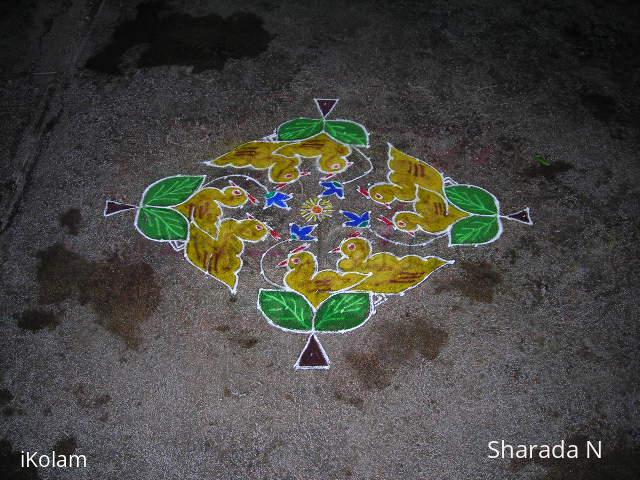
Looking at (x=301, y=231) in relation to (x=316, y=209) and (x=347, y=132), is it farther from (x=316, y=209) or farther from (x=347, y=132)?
(x=347, y=132)

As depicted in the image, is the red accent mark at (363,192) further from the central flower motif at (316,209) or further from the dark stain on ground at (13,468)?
the dark stain on ground at (13,468)

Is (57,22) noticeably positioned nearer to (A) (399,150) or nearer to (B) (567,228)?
(A) (399,150)

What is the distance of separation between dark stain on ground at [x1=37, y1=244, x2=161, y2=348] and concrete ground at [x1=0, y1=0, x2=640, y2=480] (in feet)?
0.05

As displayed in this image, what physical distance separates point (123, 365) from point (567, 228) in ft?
11.2

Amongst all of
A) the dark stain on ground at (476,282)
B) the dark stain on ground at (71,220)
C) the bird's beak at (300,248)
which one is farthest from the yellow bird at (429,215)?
the dark stain on ground at (71,220)

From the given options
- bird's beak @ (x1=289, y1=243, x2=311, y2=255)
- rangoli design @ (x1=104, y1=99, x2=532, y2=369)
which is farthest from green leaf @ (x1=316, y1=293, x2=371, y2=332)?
bird's beak @ (x1=289, y1=243, x2=311, y2=255)

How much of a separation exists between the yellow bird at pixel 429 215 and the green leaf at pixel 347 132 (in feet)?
2.62

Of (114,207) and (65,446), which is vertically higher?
(114,207)

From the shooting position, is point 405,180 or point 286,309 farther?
point 405,180

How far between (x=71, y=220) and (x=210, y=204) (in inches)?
44.5

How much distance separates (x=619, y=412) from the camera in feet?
10.9

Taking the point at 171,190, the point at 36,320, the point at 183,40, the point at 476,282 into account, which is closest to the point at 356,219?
the point at 476,282

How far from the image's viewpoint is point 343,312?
3.75 m

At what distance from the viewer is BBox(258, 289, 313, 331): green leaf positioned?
3717mm
